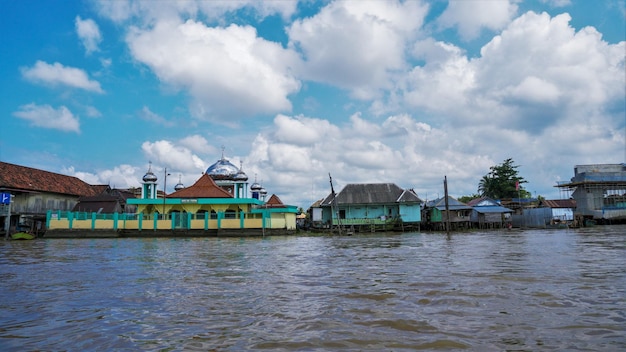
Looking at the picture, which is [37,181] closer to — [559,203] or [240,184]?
[240,184]

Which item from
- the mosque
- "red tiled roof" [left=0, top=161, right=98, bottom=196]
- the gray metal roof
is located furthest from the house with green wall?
"red tiled roof" [left=0, top=161, right=98, bottom=196]

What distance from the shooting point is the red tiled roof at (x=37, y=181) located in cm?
3600

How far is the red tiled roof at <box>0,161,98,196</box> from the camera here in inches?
1417

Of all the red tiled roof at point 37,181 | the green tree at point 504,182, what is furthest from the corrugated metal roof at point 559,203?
the red tiled roof at point 37,181

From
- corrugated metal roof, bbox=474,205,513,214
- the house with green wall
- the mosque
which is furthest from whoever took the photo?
corrugated metal roof, bbox=474,205,513,214

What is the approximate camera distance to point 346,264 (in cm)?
1211

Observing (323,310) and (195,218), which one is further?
(195,218)

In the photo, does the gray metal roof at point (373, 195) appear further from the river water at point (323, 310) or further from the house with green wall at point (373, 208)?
the river water at point (323, 310)

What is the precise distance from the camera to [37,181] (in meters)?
39.3

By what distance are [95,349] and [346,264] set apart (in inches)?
330

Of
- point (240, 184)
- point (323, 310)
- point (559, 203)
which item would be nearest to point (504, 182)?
point (559, 203)

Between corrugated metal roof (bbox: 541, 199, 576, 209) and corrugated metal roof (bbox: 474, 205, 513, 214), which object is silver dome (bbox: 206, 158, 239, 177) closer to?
corrugated metal roof (bbox: 474, 205, 513, 214)

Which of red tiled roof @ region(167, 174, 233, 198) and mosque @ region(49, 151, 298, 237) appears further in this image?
red tiled roof @ region(167, 174, 233, 198)

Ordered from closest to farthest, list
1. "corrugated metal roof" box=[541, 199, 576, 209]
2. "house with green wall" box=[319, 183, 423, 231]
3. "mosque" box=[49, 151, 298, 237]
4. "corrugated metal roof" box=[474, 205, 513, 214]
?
1. "mosque" box=[49, 151, 298, 237]
2. "house with green wall" box=[319, 183, 423, 231]
3. "corrugated metal roof" box=[474, 205, 513, 214]
4. "corrugated metal roof" box=[541, 199, 576, 209]
